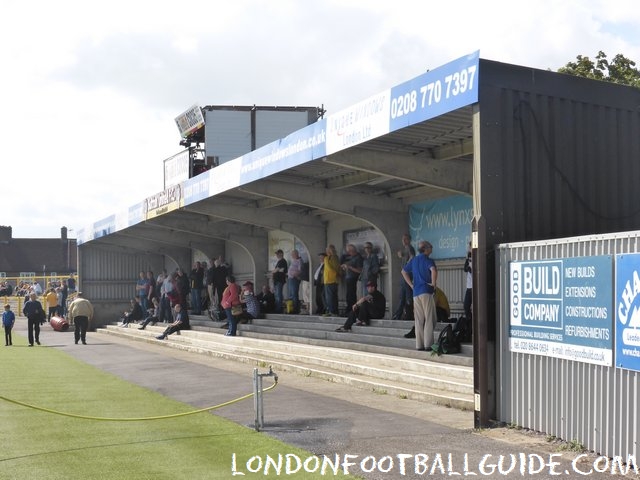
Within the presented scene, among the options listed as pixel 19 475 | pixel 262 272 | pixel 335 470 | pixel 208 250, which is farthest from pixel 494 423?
pixel 208 250

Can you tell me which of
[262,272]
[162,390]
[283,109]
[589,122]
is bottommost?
[162,390]

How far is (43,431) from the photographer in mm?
9844

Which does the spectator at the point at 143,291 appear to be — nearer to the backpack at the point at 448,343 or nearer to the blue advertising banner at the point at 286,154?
the blue advertising banner at the point at 286,154

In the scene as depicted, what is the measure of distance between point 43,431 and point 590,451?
5.88 metres

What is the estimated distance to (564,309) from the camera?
848cm

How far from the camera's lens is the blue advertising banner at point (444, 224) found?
55.1 ft

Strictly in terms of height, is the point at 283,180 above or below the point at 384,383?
above

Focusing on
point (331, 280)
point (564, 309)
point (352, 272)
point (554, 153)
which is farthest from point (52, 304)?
point (564, 309)

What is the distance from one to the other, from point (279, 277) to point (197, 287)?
18.4 feet

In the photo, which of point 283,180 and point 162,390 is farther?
point 283,180

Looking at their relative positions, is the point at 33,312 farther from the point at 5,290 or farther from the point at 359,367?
the point at 5,290

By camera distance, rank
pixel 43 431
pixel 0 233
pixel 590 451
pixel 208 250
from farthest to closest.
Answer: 1. pixel 0 233
2. pixel 208 250
3. pixel 43 431
4. pixel 590 451

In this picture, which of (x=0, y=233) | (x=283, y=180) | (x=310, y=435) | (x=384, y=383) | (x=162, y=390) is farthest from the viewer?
(x=0, y=233)

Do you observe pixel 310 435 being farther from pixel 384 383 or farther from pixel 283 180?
pixel 283 180
